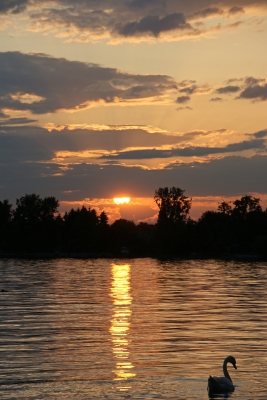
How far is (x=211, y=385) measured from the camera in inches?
889

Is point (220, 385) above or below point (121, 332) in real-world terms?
below

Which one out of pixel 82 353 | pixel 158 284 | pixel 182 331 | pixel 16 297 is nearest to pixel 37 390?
pixel 82 353

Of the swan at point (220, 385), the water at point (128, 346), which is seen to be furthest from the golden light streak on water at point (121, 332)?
the swan at point (220, 385)

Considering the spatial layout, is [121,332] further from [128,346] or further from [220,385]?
[220,385]

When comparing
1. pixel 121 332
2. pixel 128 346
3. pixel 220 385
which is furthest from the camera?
pixel 121 332

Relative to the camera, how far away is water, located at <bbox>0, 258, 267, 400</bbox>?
23531 millimetres

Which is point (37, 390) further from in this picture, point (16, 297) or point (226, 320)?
point (16, 297)

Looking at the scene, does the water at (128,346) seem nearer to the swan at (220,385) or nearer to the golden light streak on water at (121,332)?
the golden light streak on water at (121,332)

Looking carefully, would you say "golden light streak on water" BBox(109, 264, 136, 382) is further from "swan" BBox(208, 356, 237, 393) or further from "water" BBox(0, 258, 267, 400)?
"swan" BBox(208, 356, 237, 393)

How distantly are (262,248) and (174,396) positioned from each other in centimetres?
17457

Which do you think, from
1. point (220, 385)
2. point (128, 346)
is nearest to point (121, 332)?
point (128, 346)

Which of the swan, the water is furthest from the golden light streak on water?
the swan

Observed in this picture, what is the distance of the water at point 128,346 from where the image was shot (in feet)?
77.2

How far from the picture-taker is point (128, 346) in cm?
3167
